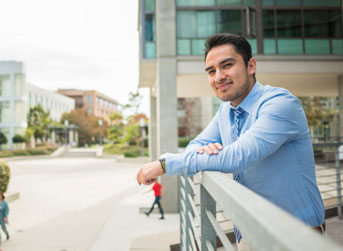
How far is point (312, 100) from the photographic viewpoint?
25234mm

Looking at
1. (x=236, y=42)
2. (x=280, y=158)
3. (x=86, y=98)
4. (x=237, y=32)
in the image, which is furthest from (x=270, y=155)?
(x=86, y=98)

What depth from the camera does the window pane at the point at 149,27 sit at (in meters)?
11.1

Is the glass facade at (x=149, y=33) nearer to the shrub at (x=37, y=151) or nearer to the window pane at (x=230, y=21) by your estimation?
the window pane at (x=230, y=21)

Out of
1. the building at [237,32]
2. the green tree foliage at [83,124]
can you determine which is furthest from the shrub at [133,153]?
the green tree foliage at [83,124]

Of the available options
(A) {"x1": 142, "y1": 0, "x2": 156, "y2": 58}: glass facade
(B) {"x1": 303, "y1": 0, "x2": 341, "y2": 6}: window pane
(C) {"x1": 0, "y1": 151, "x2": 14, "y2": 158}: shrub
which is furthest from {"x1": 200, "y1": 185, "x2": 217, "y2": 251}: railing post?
(C) {"x1": 0, "y1": 151, "x2": 14, "y2": 158}: shrub

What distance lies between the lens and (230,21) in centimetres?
1102

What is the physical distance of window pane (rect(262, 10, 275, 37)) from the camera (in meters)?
11.3

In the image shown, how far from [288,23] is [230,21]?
100 inches

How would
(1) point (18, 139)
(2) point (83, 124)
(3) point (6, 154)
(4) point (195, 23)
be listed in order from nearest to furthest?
(4) point (195, 23) < (3) point (6, 154) < (1) point (18, 139) < (2) point (83, 124)

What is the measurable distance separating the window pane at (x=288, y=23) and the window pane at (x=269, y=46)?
50cm

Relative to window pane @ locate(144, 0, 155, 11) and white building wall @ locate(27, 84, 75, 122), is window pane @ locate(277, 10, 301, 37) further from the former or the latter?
white building wall @ locate(27, 84, 75, 122)

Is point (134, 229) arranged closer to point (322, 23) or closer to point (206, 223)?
point (206, 223)

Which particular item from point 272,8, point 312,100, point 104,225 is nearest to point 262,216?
point 104,225

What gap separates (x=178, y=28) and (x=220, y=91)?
9.50 m
